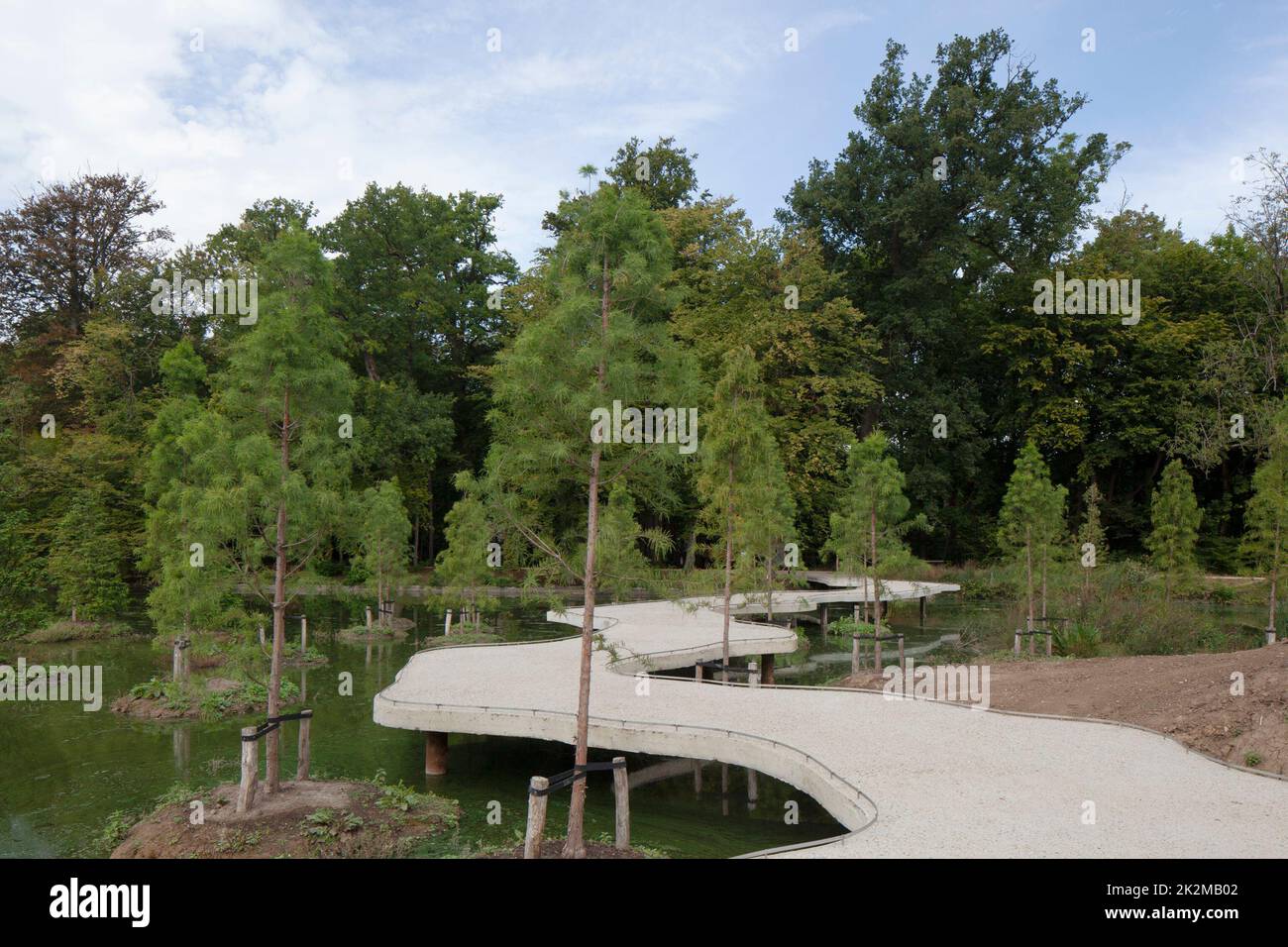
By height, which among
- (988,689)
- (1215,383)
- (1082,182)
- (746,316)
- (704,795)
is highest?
(1082,182)

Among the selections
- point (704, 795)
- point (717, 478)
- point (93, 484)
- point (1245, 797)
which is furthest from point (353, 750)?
point (93, 484)

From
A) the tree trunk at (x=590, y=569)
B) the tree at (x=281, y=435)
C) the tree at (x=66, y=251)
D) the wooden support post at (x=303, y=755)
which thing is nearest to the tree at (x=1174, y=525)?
the tree trunk at (x=590, y=569)

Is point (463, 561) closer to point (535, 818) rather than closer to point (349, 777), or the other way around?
point (349, 777)

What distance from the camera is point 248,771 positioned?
9.80 m

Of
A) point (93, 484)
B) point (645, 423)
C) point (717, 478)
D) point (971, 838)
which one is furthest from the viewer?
point (93, 484)

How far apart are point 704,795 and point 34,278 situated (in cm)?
4213

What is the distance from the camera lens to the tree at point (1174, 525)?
28.2 m

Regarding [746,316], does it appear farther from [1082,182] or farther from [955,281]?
[1082,182]

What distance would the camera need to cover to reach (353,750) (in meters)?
13.9

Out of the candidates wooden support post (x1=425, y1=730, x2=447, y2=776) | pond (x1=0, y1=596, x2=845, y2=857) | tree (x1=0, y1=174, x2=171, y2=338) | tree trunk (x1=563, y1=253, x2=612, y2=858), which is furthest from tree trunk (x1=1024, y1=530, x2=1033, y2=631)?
tree (x1=0, y1=174, x2=171, y2=338)

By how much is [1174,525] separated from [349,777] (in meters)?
26.8
